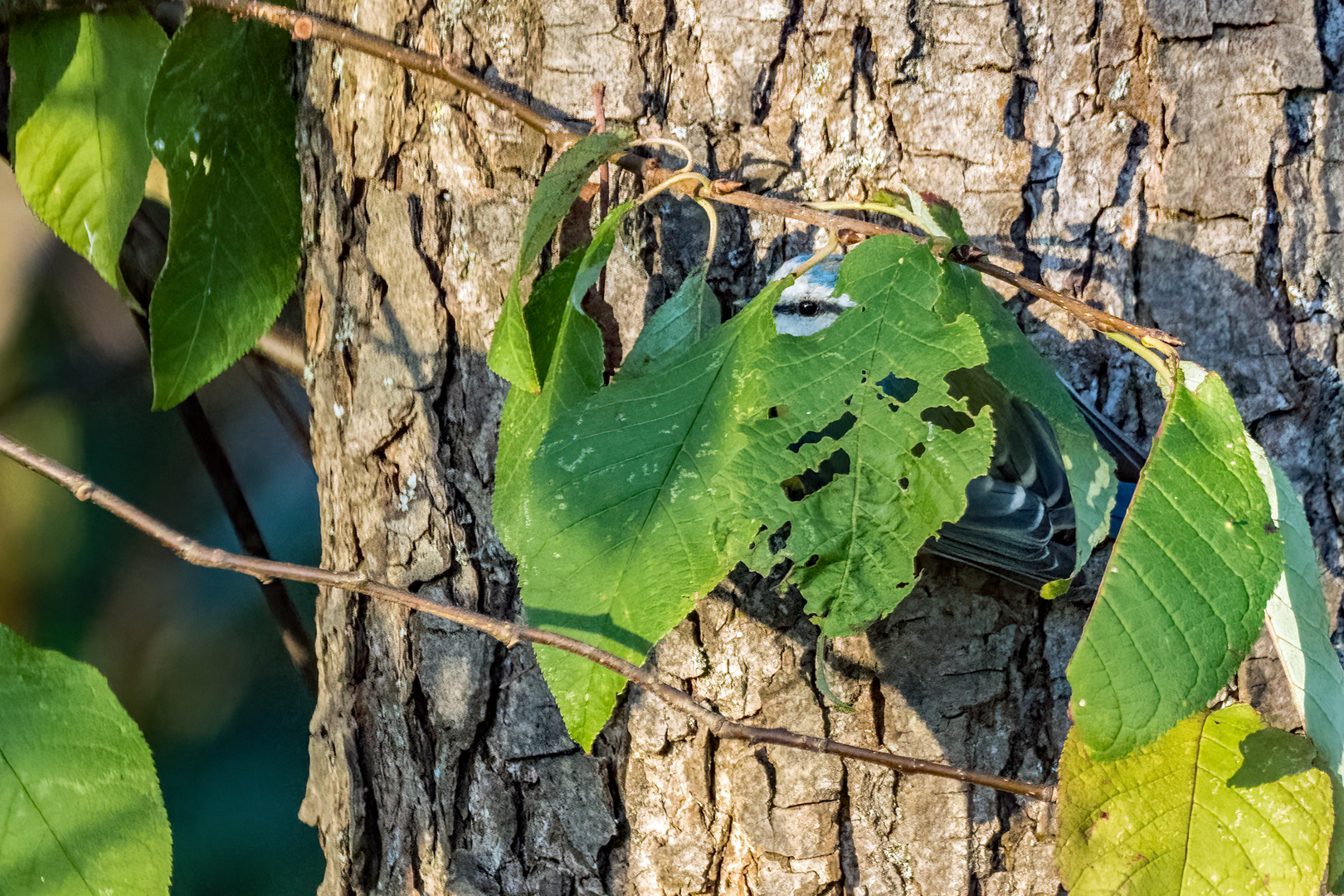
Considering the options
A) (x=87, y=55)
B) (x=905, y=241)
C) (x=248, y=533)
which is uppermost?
(x=87, y=55)

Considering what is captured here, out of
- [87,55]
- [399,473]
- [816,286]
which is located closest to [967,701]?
[816,286]

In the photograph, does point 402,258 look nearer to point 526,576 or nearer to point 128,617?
point 526,576

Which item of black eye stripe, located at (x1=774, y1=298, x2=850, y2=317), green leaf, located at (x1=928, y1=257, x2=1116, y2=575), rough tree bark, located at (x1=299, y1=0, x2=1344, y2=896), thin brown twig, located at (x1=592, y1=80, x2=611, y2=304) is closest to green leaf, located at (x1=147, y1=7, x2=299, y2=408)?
rough tree bark, located at (x1=299, y1=0, x2=1344, y2=896)

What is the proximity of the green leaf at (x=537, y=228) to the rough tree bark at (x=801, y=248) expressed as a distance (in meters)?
0.11

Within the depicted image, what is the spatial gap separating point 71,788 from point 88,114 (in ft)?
1.58

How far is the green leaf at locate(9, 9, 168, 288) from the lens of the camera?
0.61 metres

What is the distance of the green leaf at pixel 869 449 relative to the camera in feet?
1.11

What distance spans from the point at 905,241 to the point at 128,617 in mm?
1020

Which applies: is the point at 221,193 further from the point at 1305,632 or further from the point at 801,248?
the point at 1305,632

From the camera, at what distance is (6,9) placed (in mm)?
625

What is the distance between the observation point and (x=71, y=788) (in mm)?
460

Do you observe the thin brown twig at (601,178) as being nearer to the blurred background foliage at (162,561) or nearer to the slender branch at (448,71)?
the slender branch at (448,71)

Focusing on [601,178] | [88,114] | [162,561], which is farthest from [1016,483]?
[162,561]

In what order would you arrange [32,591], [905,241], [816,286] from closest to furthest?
[905,241], [816,286], [32,591]
